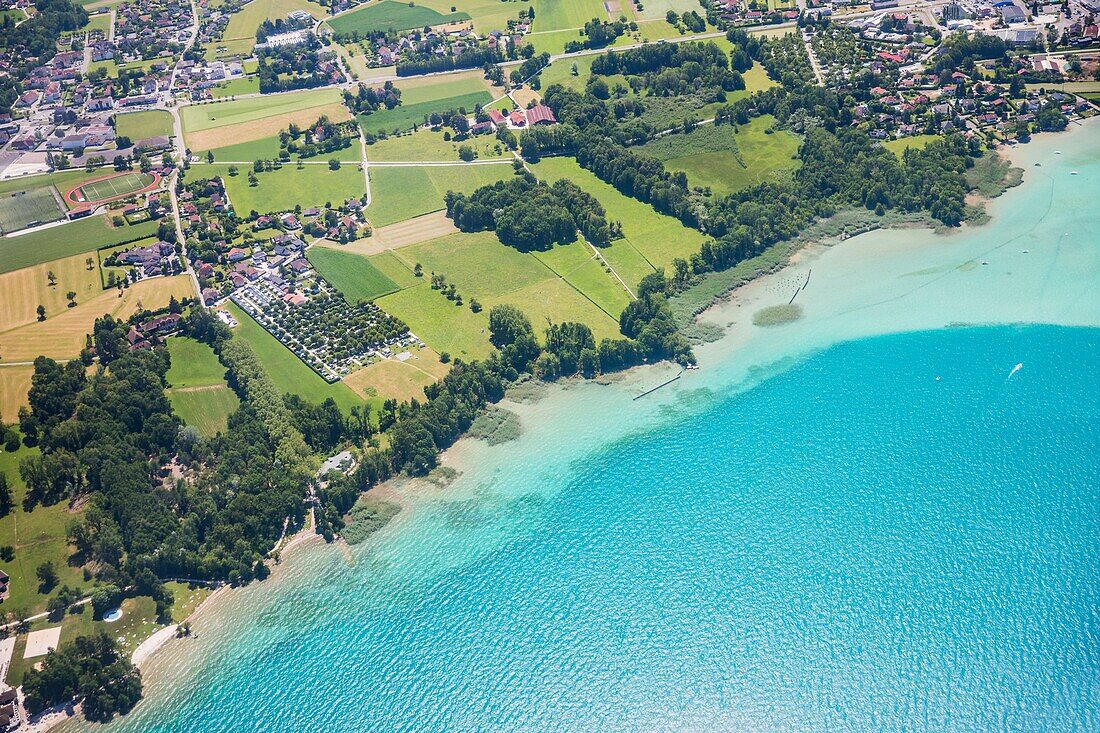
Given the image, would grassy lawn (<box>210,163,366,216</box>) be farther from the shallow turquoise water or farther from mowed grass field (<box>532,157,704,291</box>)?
the shallow turquoise water

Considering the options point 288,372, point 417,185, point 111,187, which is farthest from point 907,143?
point 111,187

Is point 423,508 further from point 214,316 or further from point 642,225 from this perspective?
point 642,225

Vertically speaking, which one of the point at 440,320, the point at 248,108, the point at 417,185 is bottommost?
the point at 440,320

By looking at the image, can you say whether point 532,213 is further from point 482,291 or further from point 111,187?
point 111,187

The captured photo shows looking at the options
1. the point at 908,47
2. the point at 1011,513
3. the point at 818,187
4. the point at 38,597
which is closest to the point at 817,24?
the point at 908,47

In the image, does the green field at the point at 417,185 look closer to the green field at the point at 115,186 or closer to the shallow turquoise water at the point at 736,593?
the green field at the point at 115,186

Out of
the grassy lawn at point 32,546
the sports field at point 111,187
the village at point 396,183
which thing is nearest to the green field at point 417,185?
the village at point 396,183

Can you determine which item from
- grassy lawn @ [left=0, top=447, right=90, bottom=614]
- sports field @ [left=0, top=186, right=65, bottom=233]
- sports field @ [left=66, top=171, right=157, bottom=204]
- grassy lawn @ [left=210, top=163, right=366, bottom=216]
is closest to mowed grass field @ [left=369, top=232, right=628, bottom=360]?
grassy lawn @ [left=210, top=163, right=366, bottom=216]
